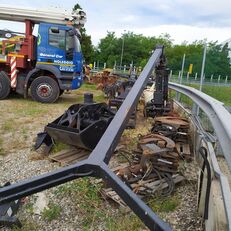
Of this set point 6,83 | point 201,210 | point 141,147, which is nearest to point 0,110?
point 6,83

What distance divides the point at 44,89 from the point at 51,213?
8.12 meters

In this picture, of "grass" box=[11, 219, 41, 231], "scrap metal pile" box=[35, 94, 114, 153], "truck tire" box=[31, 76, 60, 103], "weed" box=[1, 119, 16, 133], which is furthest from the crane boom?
"grass" box=[11, 219, 41, 231]

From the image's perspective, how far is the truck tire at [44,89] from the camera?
36.2 ft

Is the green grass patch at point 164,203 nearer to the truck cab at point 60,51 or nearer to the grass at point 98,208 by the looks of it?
the grass at point 98,208

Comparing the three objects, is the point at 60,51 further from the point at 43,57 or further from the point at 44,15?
the point at 44,15

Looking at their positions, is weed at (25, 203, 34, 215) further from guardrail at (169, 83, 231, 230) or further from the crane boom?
the crane boom

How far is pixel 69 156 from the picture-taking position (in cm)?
499

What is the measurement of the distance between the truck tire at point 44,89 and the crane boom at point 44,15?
6.59ft

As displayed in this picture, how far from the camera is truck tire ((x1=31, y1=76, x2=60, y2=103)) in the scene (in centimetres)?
1104

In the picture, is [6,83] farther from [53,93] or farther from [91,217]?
[91,217]

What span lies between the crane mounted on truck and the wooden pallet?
6.10 meters

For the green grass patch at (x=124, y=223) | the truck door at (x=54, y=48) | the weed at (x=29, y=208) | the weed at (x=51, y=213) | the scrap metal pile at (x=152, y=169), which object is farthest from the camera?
the truck door at (x=54, y=48)

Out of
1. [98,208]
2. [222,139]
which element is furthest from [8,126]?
[222,139]

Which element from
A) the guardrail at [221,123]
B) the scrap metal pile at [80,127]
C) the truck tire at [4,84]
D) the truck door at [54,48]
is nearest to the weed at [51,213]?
the scrap metal pile at [80,127]
